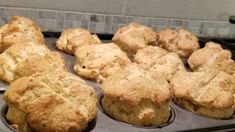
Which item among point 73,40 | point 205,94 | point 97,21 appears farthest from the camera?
point 97,21

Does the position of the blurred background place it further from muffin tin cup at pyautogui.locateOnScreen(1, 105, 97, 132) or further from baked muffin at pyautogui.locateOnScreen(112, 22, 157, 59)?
muffin tin cup at pyautogui.locateOnScreen(1, 105, 97, 132)

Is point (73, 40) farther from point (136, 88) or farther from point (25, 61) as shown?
point (136, 88)

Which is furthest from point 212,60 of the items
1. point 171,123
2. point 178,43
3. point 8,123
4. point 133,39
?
point 8,123

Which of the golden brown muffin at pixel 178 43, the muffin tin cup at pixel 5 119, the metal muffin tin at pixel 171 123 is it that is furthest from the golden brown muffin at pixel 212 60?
the muffin tin cup at pixel 5 119

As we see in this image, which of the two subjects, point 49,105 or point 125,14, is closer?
point 49,105

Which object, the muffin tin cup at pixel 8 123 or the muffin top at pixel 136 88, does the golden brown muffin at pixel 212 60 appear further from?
the muffin tin cup at pixel 8 123

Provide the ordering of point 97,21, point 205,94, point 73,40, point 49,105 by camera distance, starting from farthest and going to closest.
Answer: point 97,21 < point 73,40 < point 205,94 < point 49,105

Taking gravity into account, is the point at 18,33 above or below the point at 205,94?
above
